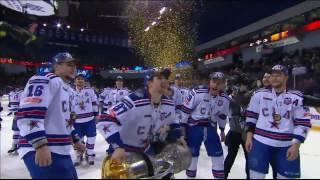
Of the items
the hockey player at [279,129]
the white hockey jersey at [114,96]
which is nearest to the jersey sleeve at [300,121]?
the hockey player at [279,129]

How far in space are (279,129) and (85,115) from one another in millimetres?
3503

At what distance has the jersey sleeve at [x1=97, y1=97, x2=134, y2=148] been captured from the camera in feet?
8.16

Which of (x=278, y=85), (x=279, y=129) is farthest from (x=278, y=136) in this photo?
(x=278, y=85)

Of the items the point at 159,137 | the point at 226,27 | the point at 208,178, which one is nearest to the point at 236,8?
the point at 226,27

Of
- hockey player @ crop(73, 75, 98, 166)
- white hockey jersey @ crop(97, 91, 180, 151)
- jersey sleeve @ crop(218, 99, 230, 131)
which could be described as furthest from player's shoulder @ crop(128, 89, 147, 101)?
hockey player @ crop(73, 75, 98, 166)

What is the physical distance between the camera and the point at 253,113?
345cm

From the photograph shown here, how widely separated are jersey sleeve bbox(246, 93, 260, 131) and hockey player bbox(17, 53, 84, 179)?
1.64 metres

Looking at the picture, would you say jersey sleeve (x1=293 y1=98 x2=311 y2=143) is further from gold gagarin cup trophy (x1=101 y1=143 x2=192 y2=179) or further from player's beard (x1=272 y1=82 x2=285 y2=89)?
gold gagarin cup trophy (x1=101 y1=143 x2=192 y2=179)

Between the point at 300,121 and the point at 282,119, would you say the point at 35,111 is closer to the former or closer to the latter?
the point at 282,119

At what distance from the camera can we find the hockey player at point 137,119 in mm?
2529

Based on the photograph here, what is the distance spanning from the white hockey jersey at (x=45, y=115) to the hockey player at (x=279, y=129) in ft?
5.29

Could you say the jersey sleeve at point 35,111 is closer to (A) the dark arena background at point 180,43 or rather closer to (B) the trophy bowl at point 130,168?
(B) the trophy bowl at point 130,168

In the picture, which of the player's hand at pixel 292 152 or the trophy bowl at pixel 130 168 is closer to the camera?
the trophy bowl at pixel 130 168

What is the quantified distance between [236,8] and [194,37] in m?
4.81
